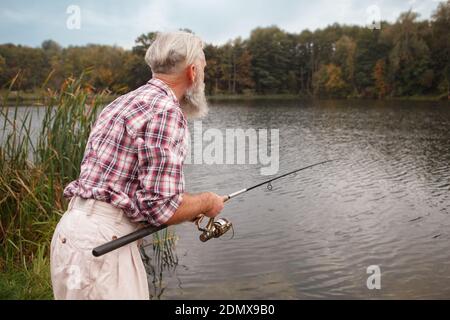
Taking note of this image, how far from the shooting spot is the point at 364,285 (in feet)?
21.9

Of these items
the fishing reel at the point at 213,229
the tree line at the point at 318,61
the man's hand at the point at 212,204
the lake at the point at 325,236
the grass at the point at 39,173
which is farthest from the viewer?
the tree line at the point at 318,61

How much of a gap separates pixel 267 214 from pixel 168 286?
Result: 3920mm

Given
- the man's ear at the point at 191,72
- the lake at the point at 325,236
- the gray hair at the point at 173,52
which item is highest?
the gray hair at the point at 173,52

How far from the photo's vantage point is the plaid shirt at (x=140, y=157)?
201cm

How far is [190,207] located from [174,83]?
0.57 m

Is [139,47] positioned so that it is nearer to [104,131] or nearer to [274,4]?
[274,4]

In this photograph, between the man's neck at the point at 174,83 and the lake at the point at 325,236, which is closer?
the man's neck at the point at 174,83

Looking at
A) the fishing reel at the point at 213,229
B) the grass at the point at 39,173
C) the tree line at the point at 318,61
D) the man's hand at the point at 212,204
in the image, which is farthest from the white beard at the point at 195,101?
the tree line at the point at 318,61

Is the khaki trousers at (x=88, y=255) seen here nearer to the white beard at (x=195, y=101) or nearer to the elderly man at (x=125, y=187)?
the elderly man at (x=125, y=187)

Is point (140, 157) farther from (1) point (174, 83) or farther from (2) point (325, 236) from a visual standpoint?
(2) point (325, 236)

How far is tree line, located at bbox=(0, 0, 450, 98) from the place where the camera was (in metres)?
49.1

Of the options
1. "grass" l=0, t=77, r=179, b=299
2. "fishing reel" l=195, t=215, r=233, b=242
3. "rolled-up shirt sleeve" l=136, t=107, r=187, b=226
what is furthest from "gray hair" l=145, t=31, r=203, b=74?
"grass" l=0, t=77, r=179, b=299

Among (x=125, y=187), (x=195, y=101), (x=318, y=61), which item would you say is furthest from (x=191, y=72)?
(x=318, y=61)
